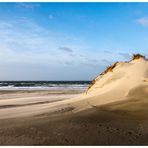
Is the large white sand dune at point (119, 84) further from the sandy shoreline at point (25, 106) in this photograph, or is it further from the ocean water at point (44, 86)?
the ocean water at point (44, 86)

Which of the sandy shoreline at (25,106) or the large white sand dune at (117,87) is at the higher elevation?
the large white sand dune at (117,87)

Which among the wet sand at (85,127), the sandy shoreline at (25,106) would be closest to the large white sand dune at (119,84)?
the wet sand at (85,127)

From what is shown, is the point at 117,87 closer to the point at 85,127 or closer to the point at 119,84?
the point at 119,84

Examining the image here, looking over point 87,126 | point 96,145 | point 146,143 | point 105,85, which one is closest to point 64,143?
point 96,145

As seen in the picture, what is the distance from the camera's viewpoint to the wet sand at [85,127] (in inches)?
194

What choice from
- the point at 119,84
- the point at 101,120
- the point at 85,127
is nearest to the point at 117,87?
the point at 119,84

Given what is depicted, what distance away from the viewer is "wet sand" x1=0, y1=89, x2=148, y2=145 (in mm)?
4918

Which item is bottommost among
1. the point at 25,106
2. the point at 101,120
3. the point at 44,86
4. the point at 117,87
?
the point at 44,86

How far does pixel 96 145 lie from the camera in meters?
4.73

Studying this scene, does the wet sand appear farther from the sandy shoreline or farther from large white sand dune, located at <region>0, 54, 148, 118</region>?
the sandy shoreline

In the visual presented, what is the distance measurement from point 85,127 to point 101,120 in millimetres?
496

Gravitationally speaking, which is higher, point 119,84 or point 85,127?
point 119,84

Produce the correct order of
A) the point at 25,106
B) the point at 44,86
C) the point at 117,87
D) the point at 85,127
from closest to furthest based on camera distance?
1. the point at 85,127
2. the point at 117,87
3. the point at 25,106
4. the point at 44,86

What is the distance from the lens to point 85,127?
5.46 meters
